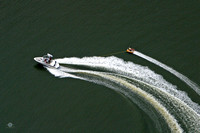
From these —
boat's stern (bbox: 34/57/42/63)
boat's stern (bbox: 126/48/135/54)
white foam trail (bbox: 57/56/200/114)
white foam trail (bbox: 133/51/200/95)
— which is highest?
boat's stern (bbox: 126/48/135/54)

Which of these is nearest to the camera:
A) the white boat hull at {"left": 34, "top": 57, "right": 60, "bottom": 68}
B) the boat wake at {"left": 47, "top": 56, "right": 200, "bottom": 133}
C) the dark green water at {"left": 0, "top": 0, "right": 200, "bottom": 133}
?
the boat wake at {"left": 47, "top": 56, "right": 200, "bottom": 133}

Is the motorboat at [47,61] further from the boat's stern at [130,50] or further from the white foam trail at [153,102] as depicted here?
the boat's stern at [130,50]

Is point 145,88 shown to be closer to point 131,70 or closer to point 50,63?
point 131,70

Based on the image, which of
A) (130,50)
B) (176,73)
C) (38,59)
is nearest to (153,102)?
(176,73)

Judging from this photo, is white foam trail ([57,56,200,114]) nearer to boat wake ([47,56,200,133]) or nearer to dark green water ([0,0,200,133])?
boat wake ([47,56,200,133])

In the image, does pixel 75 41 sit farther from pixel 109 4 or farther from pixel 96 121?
pixel 96 121

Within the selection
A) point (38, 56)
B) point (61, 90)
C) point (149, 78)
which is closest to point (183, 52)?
point (149, 78)

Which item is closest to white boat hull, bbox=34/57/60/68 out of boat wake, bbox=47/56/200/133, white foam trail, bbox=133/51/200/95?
boat wake, bbox=47/56/200/133
